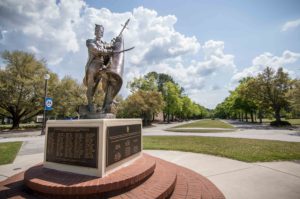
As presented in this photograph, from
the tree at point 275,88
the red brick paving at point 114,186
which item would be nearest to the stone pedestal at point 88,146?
the red brick paving at point 114,186

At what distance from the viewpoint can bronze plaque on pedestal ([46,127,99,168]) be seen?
11.6ft

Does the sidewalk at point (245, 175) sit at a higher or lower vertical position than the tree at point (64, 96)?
lower

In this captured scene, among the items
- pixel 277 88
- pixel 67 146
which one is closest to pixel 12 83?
pixel 67 146

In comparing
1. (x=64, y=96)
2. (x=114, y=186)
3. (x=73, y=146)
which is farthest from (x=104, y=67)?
A: (x=64, y=96)

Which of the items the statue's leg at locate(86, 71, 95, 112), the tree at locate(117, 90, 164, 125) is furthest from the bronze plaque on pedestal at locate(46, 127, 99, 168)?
the tree at locate(117, 90, 164, 125)

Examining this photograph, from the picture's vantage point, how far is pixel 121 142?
13.4 ft

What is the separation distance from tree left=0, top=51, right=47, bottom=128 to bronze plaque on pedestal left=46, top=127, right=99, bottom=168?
81.0ft

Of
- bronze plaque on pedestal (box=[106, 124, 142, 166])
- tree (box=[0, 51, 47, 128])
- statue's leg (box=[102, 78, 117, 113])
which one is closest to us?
bronze plaque on pedestal (box=[106, 124, 142, 166])

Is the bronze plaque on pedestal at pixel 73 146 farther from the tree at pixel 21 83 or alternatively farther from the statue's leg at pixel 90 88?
the tree at pixel 21 83

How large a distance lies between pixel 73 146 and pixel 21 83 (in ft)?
85.7

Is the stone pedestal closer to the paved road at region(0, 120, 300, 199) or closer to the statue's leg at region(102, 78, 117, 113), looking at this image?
the statue's leg at region(102, 78, 117, 113)

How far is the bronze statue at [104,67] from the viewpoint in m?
5.15

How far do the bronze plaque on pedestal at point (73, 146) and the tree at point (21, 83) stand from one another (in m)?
24.7

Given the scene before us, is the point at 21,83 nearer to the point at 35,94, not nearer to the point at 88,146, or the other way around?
the point at 35,94
